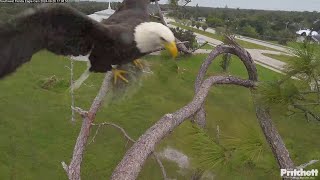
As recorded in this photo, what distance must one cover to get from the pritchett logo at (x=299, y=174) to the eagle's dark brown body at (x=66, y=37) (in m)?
0.92

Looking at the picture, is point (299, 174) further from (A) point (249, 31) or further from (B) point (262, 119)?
(A) point (249, 31)

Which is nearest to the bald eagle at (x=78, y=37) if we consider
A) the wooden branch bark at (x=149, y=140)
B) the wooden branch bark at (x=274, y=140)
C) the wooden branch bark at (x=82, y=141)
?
the wooden branch bark at (x=149, y=140)

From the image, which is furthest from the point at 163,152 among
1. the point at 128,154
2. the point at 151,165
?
the point at 128,154

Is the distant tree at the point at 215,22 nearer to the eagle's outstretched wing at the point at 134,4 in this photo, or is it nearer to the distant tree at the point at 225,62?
the distant tree at the point at 225,62

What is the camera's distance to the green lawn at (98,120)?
459 centimetres

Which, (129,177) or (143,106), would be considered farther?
(143,106)

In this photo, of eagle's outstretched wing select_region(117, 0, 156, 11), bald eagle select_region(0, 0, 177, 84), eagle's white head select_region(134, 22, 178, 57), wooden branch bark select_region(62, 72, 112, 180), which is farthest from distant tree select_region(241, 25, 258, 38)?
eagle's white head select_region(134, 22, 178, 57)

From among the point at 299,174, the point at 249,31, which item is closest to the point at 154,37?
the point at 299,174

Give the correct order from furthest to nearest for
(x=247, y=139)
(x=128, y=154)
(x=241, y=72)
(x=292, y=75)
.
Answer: (x=241, y=72) → (x=292, y=75) → (x=247, y=139) → (x=128, y=154)

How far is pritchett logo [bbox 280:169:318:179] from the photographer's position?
67.8 inches

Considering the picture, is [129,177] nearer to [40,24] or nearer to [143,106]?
[40,24]

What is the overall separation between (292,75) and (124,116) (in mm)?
4238

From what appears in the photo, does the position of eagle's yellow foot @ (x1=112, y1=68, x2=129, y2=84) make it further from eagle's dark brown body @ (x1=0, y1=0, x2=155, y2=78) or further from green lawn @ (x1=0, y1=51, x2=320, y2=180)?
green lawn @ (x1=0, y1=51, x2=320, y2=180)

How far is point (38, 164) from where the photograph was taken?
4707mm
